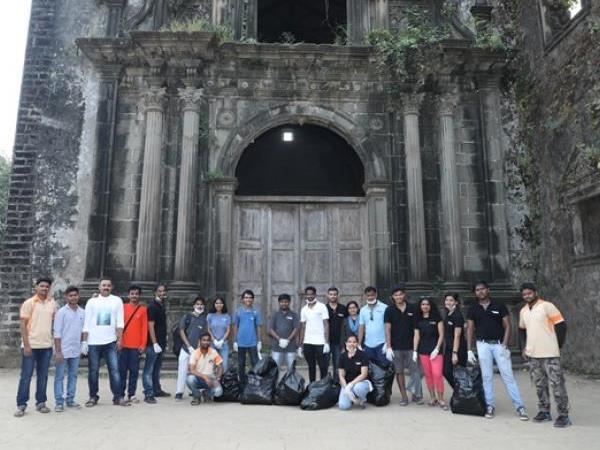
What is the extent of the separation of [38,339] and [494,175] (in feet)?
28.3

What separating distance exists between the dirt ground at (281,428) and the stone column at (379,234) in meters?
3.56

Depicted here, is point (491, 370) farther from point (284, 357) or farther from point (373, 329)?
point (284, 357)

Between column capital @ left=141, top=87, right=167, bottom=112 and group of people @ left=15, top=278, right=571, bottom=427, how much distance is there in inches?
174

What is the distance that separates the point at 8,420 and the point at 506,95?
10.5 metres

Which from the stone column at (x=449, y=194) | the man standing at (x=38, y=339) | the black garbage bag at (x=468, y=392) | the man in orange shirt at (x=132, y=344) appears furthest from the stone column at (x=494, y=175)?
the man standing at (x=38, y=339)

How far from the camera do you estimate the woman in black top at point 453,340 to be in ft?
20.2

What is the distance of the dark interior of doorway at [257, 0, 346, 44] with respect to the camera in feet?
46.3

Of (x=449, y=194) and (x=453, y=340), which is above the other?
(x=449, y=194)

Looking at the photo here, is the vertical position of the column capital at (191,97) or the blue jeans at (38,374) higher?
the column capital at (191,97)

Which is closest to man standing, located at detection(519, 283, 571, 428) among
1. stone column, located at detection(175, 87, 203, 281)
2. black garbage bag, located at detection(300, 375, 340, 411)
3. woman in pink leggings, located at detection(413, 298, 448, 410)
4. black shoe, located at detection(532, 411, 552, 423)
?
black shoe, located at detection(532, 411, 552, 423)

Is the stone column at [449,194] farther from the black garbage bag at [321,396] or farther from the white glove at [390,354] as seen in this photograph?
the black garbage bag at [321,396]

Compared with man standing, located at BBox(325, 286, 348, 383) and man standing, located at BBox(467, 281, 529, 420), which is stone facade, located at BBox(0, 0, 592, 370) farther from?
man standing, located at BBox(467, 281, 529, 420)

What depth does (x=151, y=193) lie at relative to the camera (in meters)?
9.46

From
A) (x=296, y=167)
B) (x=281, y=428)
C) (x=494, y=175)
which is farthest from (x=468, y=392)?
(x=296, y=167)
